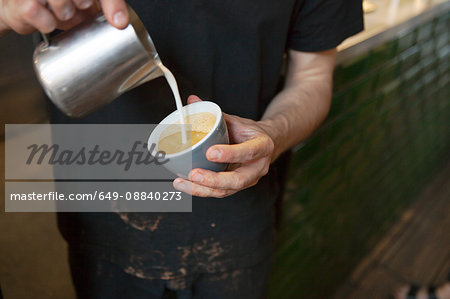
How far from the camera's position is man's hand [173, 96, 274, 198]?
2.15 ft

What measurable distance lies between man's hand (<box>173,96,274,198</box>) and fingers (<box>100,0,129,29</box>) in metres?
0.22

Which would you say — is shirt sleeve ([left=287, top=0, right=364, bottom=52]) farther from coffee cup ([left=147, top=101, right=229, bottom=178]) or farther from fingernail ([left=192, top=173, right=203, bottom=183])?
fingernail ([left=192, top=173, right=203, bottom=183])

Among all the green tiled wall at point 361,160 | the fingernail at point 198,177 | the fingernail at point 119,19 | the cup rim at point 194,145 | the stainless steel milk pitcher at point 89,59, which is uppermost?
the fingernail at point 119,19

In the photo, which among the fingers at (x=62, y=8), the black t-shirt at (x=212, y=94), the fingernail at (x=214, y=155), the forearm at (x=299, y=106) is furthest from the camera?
the forearm at (x=299, y=106)

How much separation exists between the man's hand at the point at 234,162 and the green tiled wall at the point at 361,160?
67 centimetres

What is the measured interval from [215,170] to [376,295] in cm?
175

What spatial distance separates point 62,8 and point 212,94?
43 cm

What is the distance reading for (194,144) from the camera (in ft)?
2.24

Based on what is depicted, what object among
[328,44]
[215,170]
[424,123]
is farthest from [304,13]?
[424,123]

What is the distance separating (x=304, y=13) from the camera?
0.99 meters

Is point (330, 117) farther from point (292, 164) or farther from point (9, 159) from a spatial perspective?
point (9, 159)

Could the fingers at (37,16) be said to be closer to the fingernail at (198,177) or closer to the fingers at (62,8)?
the fingers at (62,8)

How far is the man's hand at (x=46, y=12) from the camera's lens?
543 mm

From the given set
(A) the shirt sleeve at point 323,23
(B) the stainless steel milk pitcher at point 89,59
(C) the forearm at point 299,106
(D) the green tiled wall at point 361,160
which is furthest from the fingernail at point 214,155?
(D) the green tiled wall at point 361,160
